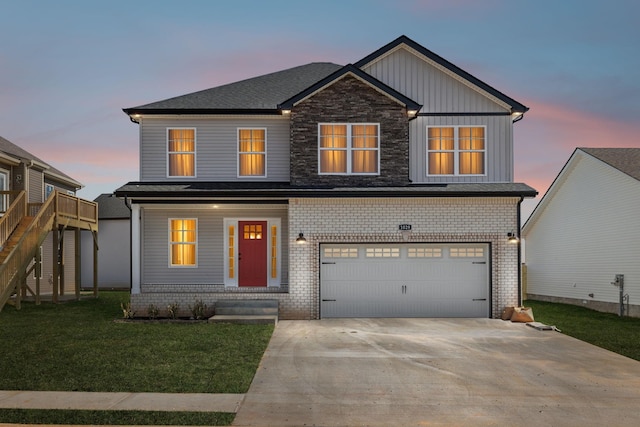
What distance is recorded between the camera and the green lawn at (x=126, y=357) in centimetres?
856

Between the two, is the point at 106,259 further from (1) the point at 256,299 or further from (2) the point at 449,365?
(2) the point at 449,365

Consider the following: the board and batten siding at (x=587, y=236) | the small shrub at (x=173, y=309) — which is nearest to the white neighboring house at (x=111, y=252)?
the small shrub at (x=173, y=309)

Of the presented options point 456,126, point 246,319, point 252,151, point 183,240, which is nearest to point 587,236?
point 456,126

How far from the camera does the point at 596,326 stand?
53.1 feet

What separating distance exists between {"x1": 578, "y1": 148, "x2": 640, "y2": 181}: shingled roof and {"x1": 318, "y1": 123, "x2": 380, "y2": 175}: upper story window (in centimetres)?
931

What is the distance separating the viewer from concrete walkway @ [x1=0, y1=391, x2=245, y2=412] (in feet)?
24.4

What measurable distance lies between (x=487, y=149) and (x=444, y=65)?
→ 3123 mm

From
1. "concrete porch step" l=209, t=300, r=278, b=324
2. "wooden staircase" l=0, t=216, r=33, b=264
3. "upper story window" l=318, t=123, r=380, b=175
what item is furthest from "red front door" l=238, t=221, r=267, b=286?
"wooden staircase" l=0, t=216, r=33, b=264

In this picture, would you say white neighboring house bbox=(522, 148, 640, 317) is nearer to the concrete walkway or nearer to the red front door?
the red front door

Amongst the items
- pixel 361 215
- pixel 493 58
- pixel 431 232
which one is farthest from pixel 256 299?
pixel 493 58

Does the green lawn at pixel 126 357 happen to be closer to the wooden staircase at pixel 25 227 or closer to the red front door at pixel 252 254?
the wooden staircase at pixel 25 227

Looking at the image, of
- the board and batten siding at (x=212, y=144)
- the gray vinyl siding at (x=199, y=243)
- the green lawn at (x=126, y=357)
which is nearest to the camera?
the green lawn at (x=126, y=357)

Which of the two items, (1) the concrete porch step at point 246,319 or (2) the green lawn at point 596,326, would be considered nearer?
(2) the green lawn at point 596,326

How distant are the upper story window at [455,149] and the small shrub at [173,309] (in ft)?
30.1
